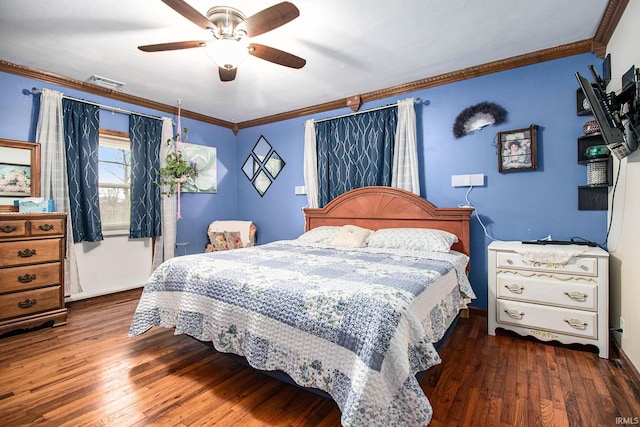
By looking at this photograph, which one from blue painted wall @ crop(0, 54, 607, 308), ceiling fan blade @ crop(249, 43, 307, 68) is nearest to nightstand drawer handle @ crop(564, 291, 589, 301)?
blue painted wall @ crop(0, 54, 607, 308)

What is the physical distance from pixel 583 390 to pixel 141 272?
177 inches

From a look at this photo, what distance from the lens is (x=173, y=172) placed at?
13.2ft

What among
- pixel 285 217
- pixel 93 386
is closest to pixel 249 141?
pixel 285 217

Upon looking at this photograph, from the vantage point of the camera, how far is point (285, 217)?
4.57 metres

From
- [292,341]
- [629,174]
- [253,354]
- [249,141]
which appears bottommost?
[253,354]

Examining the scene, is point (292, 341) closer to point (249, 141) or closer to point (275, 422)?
point (275, 422)

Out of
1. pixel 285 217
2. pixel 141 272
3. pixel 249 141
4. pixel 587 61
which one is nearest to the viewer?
pixel 587 61

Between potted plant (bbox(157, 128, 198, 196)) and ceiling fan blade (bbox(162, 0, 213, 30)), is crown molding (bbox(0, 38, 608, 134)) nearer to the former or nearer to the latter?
potted plant (bbox(157, 128, 198, 196))

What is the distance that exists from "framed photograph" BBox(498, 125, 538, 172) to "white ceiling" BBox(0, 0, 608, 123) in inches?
28.4

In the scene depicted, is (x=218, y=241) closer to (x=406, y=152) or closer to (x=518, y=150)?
(x=406, y=152)

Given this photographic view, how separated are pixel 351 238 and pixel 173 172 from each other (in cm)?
256

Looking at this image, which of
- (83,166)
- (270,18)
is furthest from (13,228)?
(270,18)

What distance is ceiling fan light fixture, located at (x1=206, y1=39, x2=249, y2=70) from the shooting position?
2.00 metres

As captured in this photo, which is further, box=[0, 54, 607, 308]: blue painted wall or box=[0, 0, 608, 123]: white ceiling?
box=[0, 54, 607, 308]: blue painted wall
